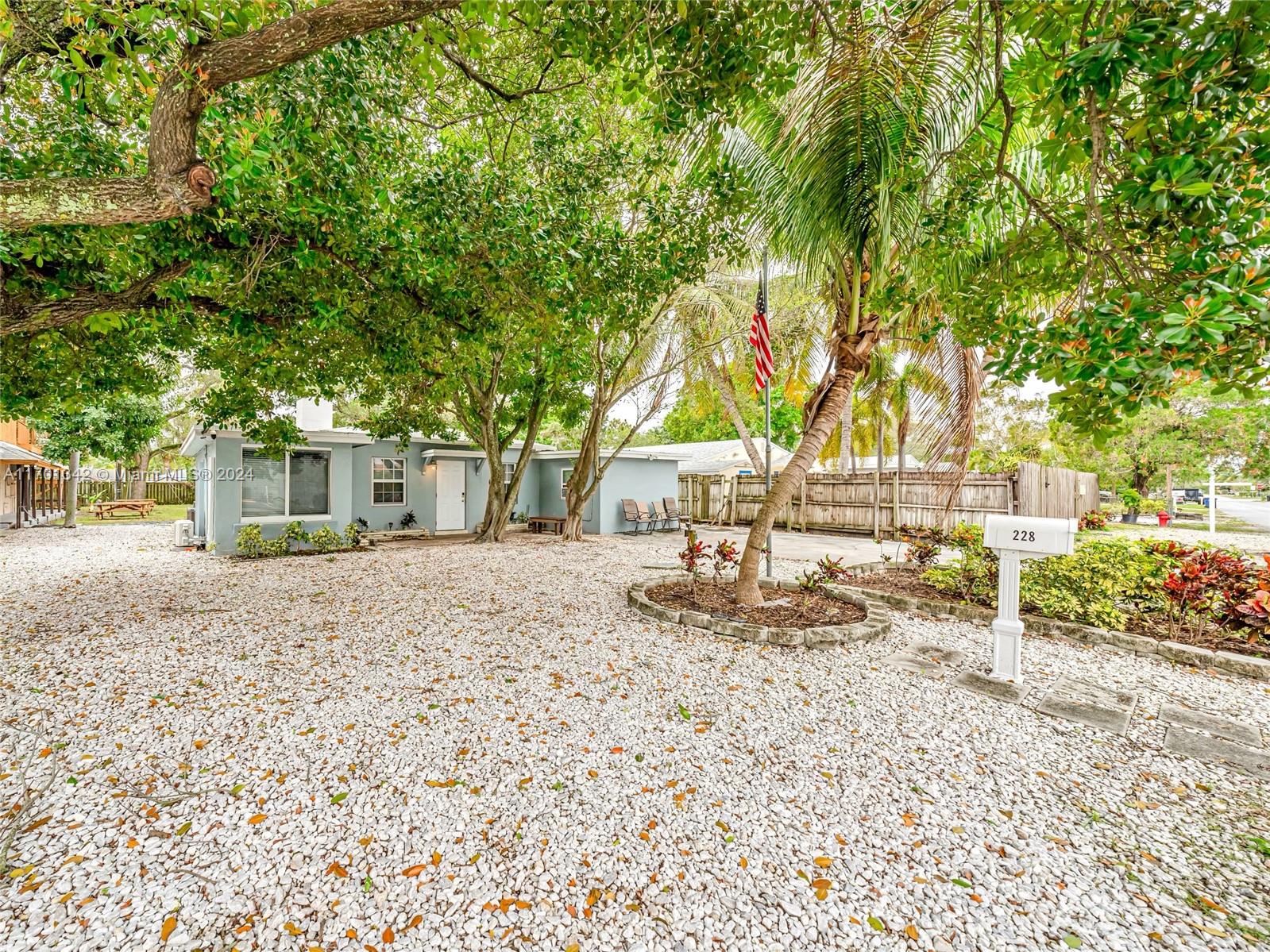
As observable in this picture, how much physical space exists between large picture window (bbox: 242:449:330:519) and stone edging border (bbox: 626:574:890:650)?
853 centimetres

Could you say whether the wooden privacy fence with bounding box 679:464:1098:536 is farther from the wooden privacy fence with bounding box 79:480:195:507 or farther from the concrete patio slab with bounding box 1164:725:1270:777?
the wooden privacy fence with bounding box 79:480:195:507

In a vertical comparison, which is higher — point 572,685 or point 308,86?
point 308,86

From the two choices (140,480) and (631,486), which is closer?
(631,486)

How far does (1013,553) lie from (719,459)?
54.1 feet

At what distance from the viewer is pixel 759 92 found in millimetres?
3826

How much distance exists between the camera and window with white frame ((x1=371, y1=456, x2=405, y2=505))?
13.6 m

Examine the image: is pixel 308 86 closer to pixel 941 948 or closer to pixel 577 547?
pixel 941 948

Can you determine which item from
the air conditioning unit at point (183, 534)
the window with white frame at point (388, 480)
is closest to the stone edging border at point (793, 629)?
the window with white frame at point (388, 480)

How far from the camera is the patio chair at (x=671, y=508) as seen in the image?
50.9 feet

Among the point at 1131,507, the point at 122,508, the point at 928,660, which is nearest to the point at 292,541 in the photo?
the point at 928,660

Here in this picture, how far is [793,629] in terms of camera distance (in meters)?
4.68

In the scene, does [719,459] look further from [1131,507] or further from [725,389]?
[1131,507]

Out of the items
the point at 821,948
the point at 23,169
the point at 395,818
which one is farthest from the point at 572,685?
the point at 23,169

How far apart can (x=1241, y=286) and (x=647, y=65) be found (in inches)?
121
